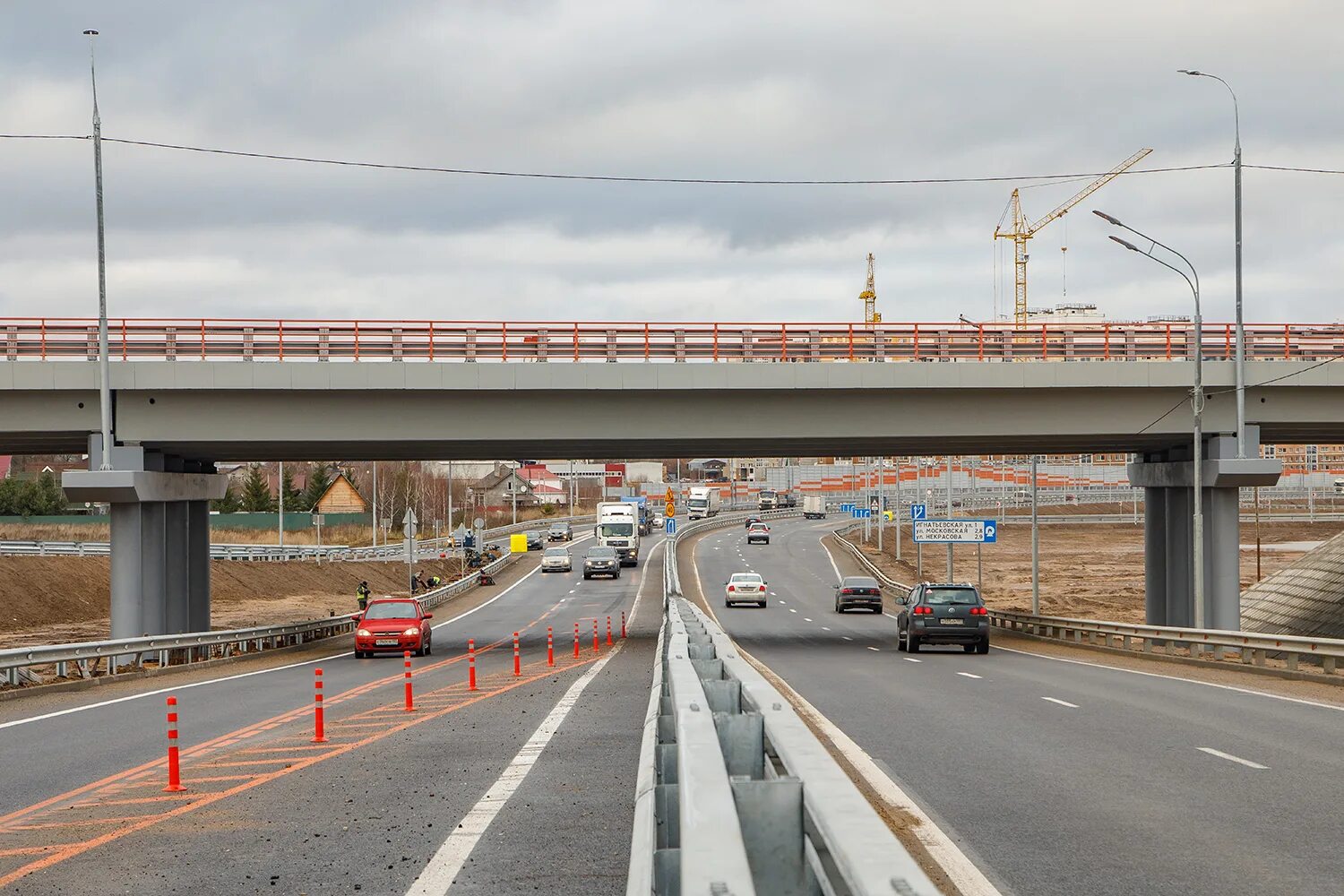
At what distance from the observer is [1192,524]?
39000 mm

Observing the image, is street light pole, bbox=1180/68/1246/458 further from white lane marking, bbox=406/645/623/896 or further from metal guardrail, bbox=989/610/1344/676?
white lane marking, bbox=406/645/623/896

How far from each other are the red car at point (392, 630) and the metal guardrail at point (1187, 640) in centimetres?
1694

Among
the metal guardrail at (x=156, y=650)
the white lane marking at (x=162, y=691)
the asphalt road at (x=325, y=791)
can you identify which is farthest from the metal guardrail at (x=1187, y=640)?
the metal guardrail at (x=156, y=650)

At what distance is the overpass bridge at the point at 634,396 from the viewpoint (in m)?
34.4

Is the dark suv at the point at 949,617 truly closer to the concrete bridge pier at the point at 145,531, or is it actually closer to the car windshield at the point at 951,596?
the car windshield at the point at 951,596

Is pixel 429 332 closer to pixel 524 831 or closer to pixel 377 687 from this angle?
pixel 377 687

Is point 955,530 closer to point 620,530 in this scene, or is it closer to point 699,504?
point 620,530

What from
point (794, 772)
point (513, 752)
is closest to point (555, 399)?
point (513, 752)

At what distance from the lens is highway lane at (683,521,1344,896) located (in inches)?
355

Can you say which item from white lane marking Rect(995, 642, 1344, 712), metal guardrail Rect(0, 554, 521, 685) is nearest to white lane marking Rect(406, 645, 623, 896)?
white lane marking Rect(995, 642, 1344, 712)

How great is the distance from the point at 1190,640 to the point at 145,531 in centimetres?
2400

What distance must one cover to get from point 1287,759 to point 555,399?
2434 centimetres

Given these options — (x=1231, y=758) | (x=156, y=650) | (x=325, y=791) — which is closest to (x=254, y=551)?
(x=156, y=650)

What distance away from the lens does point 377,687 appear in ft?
84.2
